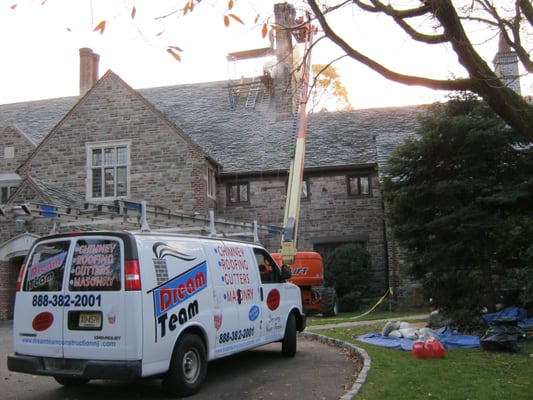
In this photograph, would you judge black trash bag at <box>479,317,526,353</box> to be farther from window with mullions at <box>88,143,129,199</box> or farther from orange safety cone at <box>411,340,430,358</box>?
window with mullions at <box>88,143,129,199</box>

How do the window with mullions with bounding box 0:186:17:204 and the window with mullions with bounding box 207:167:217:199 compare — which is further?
the window with mullions with bounding box 0:186:17:204

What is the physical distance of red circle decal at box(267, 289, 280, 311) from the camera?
9.19m

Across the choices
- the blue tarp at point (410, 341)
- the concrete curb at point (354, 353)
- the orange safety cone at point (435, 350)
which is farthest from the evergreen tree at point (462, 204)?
the orange safety cone at point (435, 350)

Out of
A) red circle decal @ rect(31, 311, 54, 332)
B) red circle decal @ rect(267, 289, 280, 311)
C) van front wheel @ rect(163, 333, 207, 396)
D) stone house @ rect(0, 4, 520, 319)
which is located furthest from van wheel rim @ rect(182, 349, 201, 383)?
stone house @ rect(0, 4, 520, 319)

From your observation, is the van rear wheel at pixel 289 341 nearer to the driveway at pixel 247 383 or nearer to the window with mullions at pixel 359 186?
the driveway at pixel 247 383

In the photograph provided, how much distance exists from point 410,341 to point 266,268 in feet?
10.7

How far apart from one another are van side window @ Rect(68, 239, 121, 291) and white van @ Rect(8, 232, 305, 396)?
0.01 metres

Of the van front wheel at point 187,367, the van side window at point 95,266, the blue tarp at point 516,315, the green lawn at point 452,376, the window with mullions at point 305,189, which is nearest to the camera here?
the van side window at point 95,266

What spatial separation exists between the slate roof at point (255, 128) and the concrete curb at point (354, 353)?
9632mm

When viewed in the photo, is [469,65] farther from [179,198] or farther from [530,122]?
[179,198]

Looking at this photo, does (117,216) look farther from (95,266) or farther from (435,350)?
(435,350)

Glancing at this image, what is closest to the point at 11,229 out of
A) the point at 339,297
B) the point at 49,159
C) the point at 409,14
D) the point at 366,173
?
the point at 49,159

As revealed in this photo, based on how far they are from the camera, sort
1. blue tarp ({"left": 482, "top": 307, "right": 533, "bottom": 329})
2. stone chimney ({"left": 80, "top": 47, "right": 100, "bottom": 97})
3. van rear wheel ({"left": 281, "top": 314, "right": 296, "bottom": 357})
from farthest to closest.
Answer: stone chimney ({"left": 80, "top": 47, "right": 100, "bottom": 97}), blue tarp ({"left": 482, "top": 307, "right": 533, "bottom": 329}), van rear wheel ({"left": 281, "top": 314, "right": 296, "bottom": 357})

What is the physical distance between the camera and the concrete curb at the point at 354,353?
6570mm
